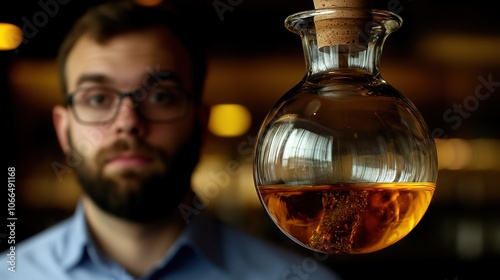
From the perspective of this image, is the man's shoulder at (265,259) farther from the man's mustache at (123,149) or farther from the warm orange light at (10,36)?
the warm orange light at (10,36)

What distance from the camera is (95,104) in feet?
5.74

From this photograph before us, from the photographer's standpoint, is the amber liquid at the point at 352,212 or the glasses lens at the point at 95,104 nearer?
the amber liquid at the point at 352,212

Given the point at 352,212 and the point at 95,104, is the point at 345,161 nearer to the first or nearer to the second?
the point at 352,212

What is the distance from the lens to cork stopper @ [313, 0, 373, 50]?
0.39 metres

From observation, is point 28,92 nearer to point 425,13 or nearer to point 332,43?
point 425,13

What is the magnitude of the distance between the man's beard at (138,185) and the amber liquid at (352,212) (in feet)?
4.59

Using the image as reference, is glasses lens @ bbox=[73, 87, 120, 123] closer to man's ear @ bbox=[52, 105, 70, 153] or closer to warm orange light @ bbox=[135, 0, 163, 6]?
man's ear @ bbox=[52, 105, 70, 153]

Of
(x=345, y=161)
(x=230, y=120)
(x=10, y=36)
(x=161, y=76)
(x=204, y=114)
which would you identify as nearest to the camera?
(x=345, y=161)

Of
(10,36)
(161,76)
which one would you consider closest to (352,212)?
(161,76)

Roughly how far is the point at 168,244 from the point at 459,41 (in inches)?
66.6

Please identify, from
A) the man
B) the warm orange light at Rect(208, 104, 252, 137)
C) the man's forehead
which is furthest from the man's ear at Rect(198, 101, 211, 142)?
the warm orange light at Rect(208, 104, 252, 137)

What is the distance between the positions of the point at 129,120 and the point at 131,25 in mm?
270

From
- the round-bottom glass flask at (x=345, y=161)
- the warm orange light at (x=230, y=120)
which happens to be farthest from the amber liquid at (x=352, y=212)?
the warm orange light at (x=230, y=120)

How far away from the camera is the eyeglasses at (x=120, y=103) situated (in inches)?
68.2
